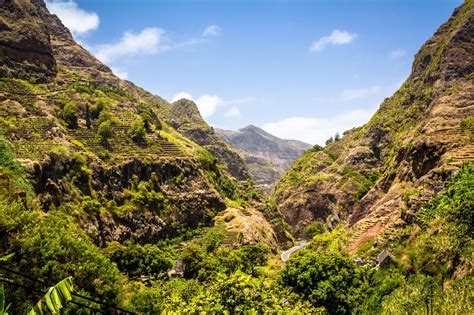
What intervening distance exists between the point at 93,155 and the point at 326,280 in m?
61.1

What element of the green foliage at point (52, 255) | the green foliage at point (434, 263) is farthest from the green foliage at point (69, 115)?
the green foliage at point (434, 263)

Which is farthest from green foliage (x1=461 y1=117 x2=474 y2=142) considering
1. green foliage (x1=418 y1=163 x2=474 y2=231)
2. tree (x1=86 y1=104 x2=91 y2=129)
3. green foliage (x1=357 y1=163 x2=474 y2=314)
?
tree (x1=86 y1=104 x2=91 y2=129)

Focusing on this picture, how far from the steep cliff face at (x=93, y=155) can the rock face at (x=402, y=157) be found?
39008mm

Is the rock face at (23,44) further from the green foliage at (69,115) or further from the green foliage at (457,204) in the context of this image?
the green foliage at (457,204)

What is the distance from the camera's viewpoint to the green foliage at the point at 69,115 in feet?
319

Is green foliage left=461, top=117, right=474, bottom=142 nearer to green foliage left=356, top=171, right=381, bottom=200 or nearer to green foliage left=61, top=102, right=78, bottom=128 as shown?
green foliage left=356, top=171, right=381, bottom=200

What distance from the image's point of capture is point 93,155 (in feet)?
279

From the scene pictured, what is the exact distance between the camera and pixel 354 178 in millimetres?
144625

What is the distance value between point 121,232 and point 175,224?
1711cm

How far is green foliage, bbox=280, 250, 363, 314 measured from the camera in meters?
50.0

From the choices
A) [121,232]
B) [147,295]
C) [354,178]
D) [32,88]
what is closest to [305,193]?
[354,178]

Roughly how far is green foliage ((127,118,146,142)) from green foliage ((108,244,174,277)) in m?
46.6

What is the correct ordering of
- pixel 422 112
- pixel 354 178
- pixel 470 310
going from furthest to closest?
pixel 354 178 → pixel 422 112 → pixel 470 310

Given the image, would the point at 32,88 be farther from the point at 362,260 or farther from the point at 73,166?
the point at 362,260
